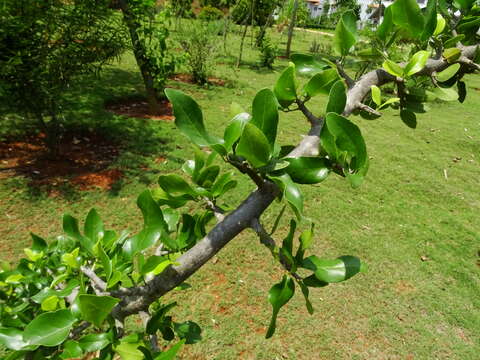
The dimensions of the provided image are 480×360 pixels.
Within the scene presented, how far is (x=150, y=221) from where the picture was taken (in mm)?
556

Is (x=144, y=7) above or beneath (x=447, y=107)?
above

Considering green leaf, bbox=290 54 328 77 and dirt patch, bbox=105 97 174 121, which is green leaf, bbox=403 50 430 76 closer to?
green leaf, bbox=290 54 328 77

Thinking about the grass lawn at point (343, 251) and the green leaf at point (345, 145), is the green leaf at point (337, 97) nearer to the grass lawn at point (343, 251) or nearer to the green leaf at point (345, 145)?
the green leaf at point (345, 145)

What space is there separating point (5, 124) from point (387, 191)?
5.77 metres

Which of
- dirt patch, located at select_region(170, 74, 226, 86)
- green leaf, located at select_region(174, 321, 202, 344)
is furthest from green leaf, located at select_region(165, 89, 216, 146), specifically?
dirt patch, located at select_region(170, 74, 226, 86)

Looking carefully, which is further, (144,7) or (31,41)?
(144,7)

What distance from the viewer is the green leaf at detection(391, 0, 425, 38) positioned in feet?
1.96

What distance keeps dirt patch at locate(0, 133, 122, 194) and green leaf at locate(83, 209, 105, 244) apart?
3.38 metres

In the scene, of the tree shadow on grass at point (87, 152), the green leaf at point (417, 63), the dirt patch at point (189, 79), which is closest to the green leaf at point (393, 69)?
the green leaf at point (417, 63)

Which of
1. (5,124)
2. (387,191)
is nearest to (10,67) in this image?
(5,124)

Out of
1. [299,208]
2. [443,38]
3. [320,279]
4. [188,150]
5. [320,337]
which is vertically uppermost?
[443,38]

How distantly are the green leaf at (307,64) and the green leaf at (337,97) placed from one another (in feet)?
0.77

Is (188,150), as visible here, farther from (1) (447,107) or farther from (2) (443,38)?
(1) (447,107)

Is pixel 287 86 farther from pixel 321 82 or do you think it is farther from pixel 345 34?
pixel 345 34
